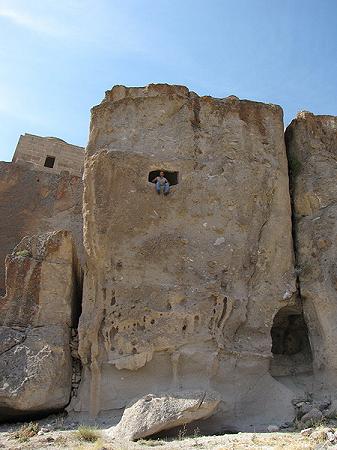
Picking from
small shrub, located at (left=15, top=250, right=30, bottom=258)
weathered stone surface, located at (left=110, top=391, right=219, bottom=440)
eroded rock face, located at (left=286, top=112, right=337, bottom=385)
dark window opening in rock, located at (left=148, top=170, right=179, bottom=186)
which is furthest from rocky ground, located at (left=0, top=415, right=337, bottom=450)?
dark window opening in rock, located at (left=148, top=170, right=179, bottom=186)

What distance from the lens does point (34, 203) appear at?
1145cm

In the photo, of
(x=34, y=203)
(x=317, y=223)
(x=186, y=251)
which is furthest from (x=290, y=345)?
(x=34, y=203)

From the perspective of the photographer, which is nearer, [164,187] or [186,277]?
[186,277]

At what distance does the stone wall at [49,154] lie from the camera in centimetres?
1422

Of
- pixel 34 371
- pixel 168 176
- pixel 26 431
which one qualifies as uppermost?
pixel 168 176

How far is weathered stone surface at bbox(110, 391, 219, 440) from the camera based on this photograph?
6273mm

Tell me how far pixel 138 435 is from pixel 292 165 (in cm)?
588

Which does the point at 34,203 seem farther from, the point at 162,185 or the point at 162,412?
the point at 162,412

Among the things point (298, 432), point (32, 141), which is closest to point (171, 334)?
point (298, 432)

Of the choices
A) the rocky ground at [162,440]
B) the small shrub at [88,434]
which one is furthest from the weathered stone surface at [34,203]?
the small shrub at [88,434]

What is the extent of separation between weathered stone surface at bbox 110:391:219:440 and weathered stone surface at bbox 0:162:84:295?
180 inches

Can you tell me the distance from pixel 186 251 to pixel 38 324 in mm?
2643

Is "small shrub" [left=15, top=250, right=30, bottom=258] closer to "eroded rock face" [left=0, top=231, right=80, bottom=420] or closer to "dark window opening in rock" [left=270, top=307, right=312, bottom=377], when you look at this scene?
"eroded rock face" [left=0, top=231, right=80, bottom=420]

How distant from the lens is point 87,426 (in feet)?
22.4
